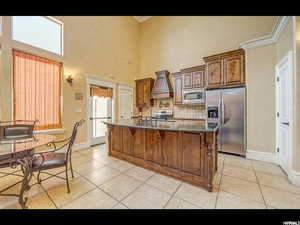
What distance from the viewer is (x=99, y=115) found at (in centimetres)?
472

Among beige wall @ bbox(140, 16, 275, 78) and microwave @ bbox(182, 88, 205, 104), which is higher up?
beige wall @ bbox(140, 16, 275, 78)

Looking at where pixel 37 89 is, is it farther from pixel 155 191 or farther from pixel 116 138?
pixel 155 191

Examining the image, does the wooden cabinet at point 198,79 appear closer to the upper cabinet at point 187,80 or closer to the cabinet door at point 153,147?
the upper cabinet at point 187,80

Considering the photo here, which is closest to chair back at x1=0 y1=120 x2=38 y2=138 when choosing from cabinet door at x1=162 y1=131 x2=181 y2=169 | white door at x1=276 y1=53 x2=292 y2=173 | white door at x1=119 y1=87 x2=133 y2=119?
cabinet door at x1=162 y1=131 x2=181 y2=169

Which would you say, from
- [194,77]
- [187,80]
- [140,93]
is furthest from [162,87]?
[194,77]

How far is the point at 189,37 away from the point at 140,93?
9.74 feet

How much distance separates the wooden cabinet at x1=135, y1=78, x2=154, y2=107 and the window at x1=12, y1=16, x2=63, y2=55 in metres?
3.09

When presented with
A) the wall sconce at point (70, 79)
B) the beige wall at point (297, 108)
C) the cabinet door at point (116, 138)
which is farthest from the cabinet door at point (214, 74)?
the wall sconce at point (70, 79)

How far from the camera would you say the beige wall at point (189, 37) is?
12.1ft

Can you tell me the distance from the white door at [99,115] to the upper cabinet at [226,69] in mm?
3662

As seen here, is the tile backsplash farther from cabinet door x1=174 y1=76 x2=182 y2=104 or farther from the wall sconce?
the wall sconce

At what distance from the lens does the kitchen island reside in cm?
186
